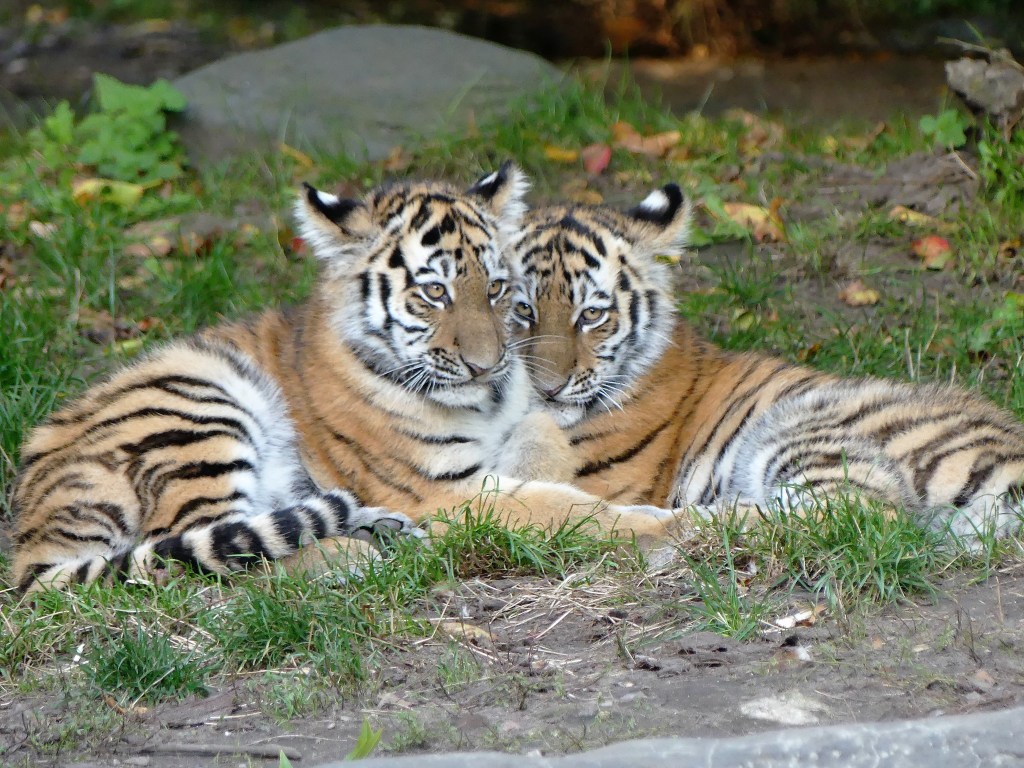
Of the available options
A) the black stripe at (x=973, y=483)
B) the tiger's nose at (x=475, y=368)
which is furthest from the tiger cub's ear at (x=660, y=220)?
the black stripe at (x=973, y=483)

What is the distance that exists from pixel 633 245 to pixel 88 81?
7469mm

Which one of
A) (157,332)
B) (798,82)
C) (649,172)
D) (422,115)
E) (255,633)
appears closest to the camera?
(255,633)

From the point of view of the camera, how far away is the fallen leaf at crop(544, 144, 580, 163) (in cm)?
770

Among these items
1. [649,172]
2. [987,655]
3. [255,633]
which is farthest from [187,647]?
[649,172]

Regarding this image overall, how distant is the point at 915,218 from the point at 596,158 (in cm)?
190

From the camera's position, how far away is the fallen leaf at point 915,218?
6852mm

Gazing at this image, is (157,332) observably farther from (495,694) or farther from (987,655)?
(987,655)

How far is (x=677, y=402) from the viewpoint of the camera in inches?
208

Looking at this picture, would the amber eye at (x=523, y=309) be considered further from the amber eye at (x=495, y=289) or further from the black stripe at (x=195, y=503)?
the black stripe at (x=195, y=503)

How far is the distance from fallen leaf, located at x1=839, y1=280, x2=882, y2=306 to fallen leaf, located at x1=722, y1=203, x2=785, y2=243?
0.54 metres

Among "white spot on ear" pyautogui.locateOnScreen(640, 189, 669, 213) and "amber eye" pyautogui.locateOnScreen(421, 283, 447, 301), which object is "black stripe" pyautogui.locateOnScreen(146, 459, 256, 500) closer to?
"amber eye" pyautogui.locateOnScreen(421, 283, 447, 301)

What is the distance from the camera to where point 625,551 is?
4312 mm

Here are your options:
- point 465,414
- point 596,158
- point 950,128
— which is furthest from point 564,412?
point 950,128

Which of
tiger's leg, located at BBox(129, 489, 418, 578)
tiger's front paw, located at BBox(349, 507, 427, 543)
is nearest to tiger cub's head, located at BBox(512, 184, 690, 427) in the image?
tiger's front paw, located at BBox(349, 507, 427, 543)
